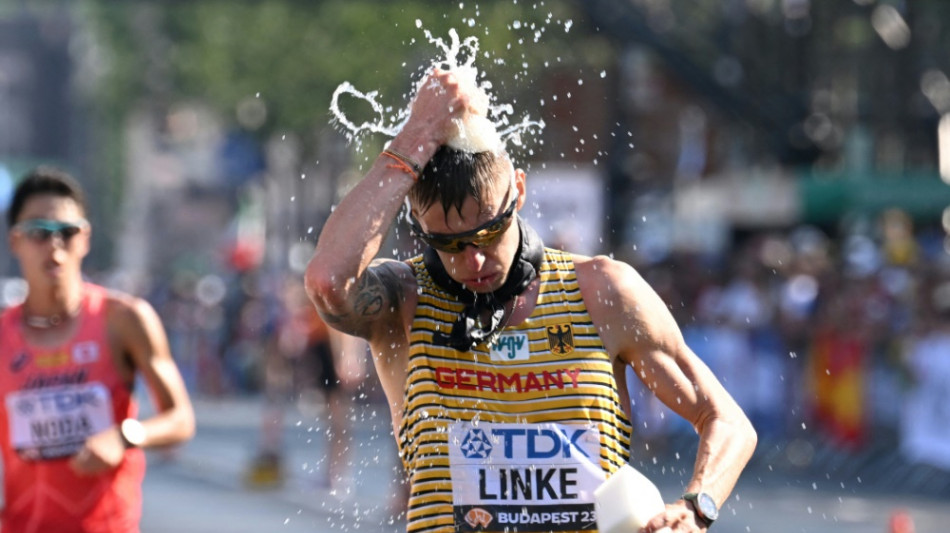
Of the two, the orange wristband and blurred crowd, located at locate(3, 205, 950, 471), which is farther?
blurred crowd, located at locate(3, 205, 950, 471)

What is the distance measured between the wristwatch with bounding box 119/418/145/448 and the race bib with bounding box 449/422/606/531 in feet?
6.63

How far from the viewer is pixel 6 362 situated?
6.34 metres

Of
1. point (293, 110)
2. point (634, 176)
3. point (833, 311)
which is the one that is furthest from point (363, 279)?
point (293, 110)

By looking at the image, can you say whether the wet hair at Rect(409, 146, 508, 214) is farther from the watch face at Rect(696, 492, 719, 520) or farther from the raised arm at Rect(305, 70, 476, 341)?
the watch face at Rect(696, 492, 719, 520)

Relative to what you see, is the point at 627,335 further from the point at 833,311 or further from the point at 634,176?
the point at 634,176

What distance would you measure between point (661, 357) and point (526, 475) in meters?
0.44

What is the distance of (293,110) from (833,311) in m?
25.7

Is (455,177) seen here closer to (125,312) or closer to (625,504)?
(625,504)

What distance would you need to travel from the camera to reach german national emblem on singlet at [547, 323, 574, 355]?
4.32m

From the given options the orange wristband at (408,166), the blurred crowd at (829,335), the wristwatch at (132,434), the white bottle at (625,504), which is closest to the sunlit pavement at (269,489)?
the blurred crowd at (829,335)

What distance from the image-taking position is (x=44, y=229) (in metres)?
6.30

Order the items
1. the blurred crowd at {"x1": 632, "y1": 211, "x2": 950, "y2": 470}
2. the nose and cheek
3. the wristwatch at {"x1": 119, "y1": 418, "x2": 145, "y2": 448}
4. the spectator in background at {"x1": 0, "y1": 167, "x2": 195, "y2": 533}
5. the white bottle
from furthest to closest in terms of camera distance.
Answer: the blurred crowd at {"x1": 632, "y1": 211, "x2": 950, "y2": 470}
the spectator in background at {"x1": 0, "y1": 167, "x2": 195, "y2": 533}
the wristwatch at {"x1": 119, "y1": 418, "x2": 145, "y2": 448}
the nose and cheek
the white bottle

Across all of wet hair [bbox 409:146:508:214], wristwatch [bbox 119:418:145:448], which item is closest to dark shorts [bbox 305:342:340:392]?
wristwatch [bbox 119:418:145:448]

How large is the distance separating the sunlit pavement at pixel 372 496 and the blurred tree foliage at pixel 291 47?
5829mm
